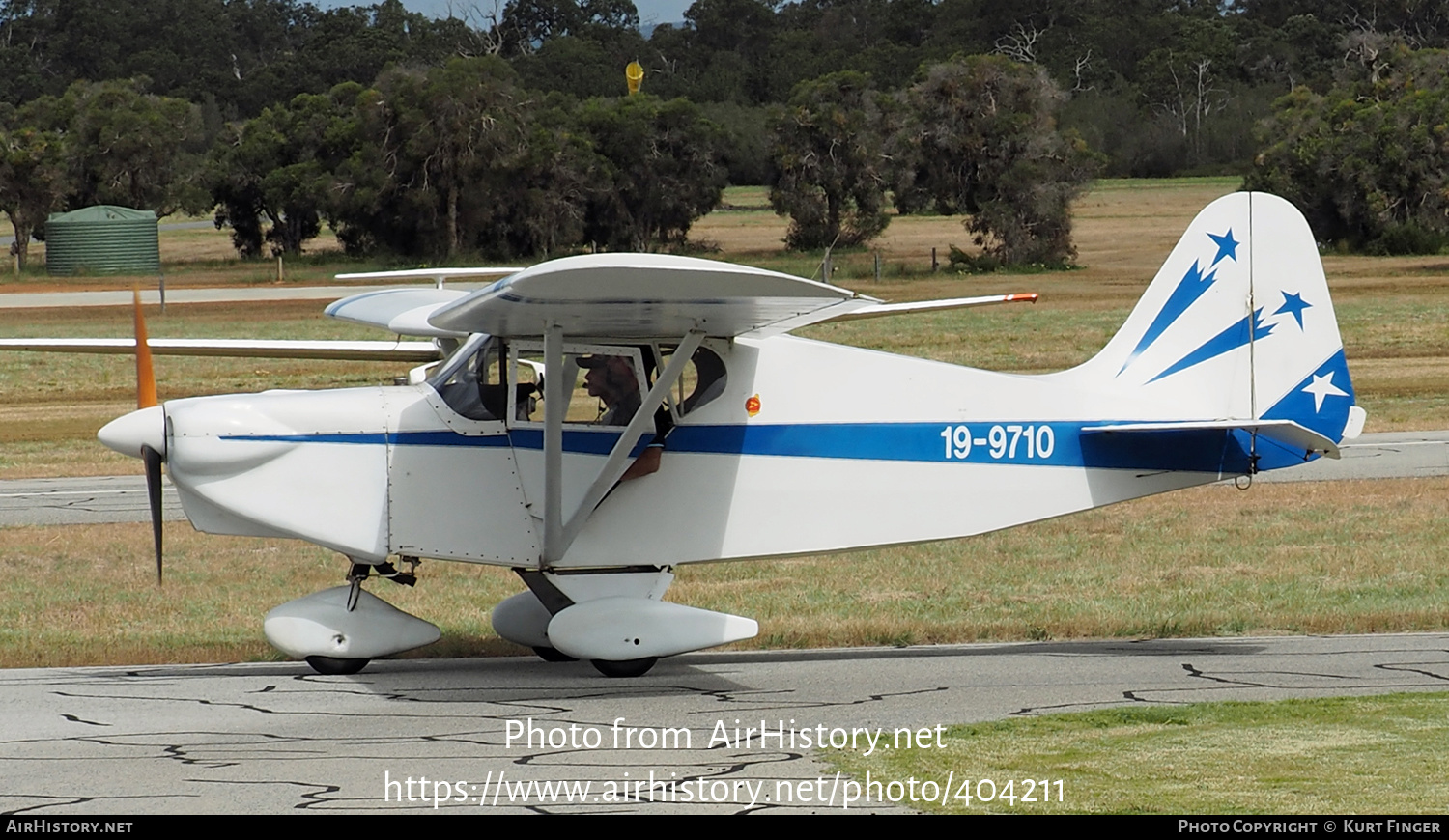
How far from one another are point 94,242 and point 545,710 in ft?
166

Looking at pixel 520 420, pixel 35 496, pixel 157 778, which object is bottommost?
pixel 35 496

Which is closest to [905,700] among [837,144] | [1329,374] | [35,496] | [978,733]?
[978,733]

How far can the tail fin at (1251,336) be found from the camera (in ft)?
33.5

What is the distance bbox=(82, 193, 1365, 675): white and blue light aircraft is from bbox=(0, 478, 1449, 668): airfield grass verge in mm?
1220

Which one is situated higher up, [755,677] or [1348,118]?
[1348,118]

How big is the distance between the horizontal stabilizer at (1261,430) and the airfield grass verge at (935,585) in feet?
4.59

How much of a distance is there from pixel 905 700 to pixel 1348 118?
47.1 m

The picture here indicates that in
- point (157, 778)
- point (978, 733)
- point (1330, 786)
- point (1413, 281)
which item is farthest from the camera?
point (1413, 281)

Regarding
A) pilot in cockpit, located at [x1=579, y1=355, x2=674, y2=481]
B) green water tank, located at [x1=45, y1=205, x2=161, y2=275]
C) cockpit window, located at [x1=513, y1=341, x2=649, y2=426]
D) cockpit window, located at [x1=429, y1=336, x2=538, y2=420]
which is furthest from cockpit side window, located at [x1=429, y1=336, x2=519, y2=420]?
green water tank, located at [x1=45, y1=205, x2=161, y2=275]

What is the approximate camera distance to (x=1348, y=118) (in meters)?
50.9

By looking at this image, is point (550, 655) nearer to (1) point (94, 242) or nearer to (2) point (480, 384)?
(2) point (480, 384)

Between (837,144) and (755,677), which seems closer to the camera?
(755,677)

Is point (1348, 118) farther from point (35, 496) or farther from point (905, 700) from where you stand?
point (905, 700)

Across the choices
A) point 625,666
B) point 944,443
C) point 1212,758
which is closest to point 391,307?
point 625,666
